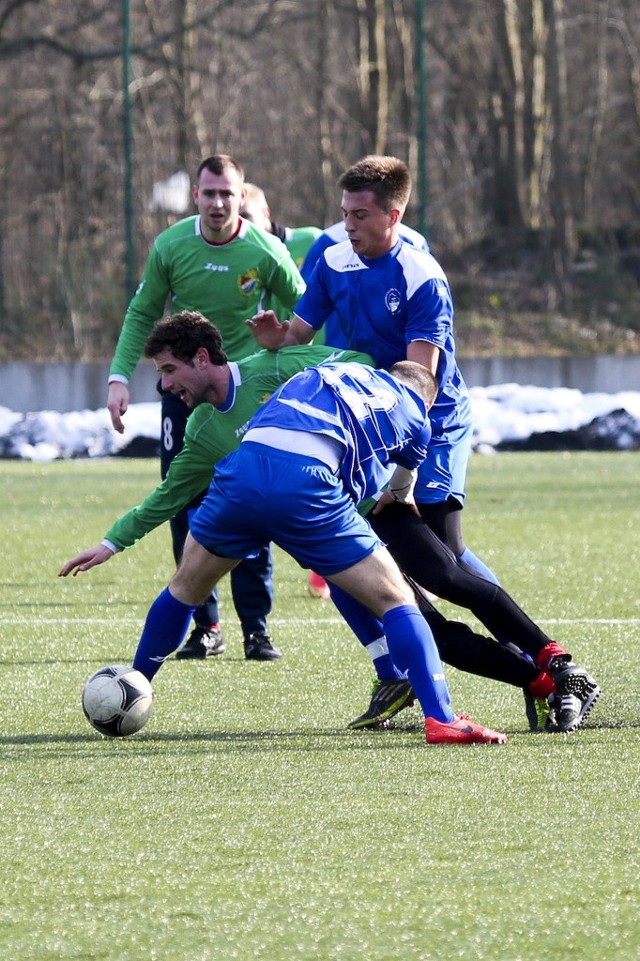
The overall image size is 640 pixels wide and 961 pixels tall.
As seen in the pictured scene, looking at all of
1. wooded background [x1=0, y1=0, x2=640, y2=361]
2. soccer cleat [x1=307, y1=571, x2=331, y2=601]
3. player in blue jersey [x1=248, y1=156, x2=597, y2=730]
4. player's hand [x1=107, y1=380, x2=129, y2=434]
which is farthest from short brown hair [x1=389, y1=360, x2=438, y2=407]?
wooded background [x1=0, y1=0, x2=640, y2=361]

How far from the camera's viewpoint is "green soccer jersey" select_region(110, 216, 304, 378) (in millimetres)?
6809

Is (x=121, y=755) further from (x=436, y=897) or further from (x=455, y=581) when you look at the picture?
(x=436, y=897)

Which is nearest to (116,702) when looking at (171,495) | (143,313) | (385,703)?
(171,495)

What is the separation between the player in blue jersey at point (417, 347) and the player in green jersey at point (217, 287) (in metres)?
1.37

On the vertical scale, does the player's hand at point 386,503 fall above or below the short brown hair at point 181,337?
below

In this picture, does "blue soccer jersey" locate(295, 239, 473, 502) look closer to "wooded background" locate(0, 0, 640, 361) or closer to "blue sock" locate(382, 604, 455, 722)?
"blue sock" locate(382, 604, 455, 722)

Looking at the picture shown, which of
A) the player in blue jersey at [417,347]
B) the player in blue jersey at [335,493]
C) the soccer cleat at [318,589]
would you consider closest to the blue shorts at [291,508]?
the player in blue jersey at [335,493]

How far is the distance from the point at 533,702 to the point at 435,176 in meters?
23.4

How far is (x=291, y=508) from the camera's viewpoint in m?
4.51

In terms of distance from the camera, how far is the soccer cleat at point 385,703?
507cm

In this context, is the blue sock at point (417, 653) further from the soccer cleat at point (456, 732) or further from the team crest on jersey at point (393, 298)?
the team crest on jersey at point (393, 298)

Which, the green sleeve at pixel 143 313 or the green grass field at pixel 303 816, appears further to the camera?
the green sleeve at pixel 143 313

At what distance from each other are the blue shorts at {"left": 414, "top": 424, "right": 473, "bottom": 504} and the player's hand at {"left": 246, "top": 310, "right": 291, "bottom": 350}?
0.62m

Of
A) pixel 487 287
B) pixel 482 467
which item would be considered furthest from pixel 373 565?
pixel 487 287
